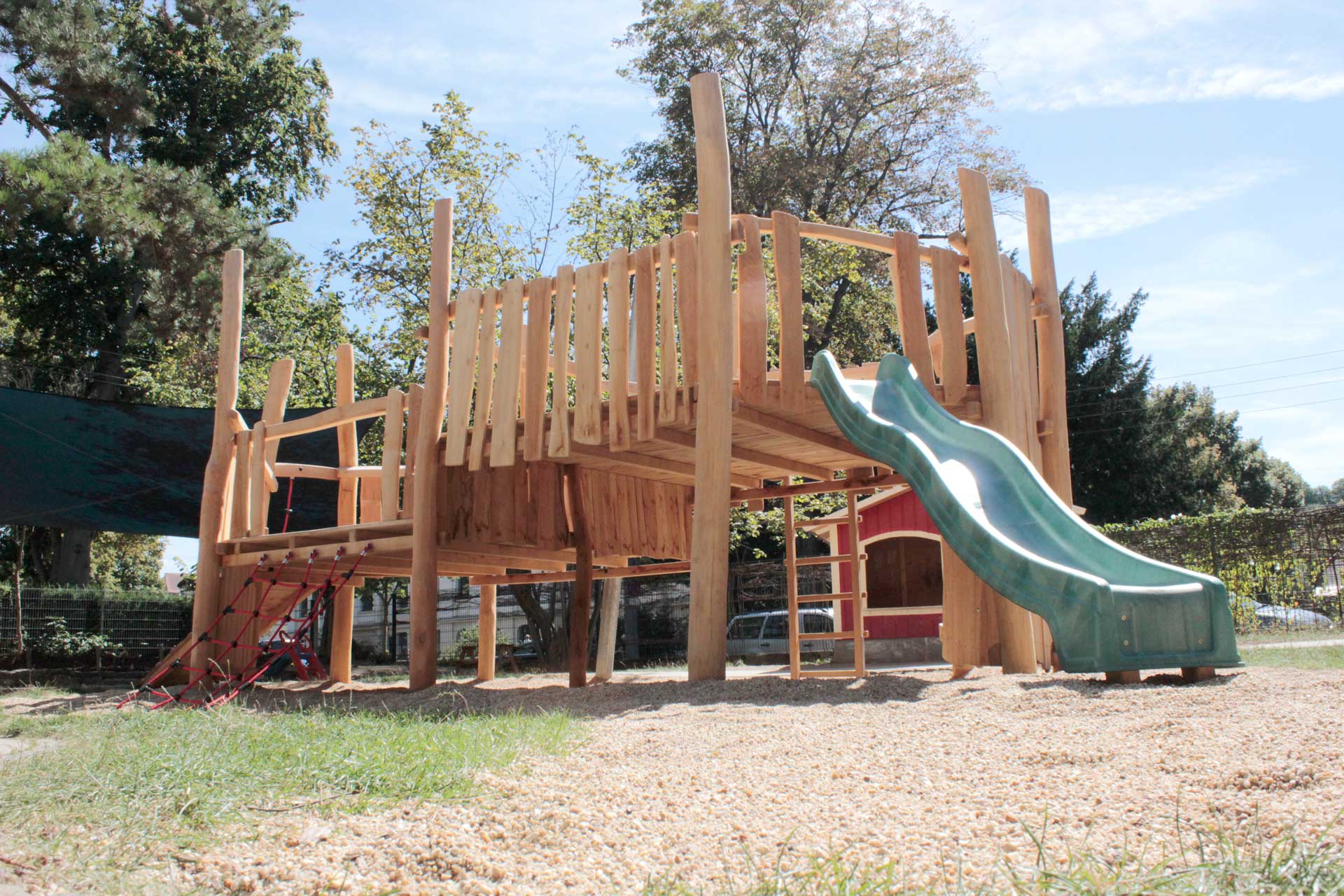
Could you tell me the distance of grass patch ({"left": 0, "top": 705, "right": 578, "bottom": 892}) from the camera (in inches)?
103

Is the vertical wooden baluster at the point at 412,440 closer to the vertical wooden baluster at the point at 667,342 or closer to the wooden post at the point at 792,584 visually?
the vertical wooden baluster at the point at 667,342

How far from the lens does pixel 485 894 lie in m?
2.33

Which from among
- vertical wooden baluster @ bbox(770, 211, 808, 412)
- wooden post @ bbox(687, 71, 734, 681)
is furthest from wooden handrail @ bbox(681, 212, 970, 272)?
wooden post @ bbox(687, 71, 734, 681)

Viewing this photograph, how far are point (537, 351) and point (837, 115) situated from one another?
56.0 ft

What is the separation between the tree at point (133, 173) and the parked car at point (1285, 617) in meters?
18.4

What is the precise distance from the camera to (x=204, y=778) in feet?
10.7

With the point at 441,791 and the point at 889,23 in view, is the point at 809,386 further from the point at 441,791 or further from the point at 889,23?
the point at 889,23

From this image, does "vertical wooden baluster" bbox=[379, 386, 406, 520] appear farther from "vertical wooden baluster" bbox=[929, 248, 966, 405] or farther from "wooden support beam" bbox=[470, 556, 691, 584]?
"vertical wooden baluster" bbox=[929, 248, 966, 405]

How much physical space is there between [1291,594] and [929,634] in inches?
211

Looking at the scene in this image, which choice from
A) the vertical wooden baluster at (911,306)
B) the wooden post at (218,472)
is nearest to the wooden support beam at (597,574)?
the wooden post at (218,472)

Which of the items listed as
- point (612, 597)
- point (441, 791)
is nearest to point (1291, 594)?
point (612, 597)

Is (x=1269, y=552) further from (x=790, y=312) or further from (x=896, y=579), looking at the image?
(x=790, y=312)

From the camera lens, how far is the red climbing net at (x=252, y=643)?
26.7ft

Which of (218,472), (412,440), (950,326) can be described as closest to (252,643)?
(218,472)
